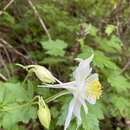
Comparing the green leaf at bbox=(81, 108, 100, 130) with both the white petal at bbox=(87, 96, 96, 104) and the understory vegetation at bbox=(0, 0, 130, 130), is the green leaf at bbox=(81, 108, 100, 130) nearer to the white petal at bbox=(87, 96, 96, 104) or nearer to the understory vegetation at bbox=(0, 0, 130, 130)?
the understory vegetation at bbox=(0, 0, 130, 130)

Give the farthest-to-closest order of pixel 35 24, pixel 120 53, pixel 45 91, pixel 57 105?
pixel 35 24 → pixel 120 53 → pixel 57 105 → pixel 45 91

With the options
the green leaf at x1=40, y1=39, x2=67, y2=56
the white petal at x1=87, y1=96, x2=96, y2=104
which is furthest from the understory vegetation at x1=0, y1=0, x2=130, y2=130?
the white petal at x1=87, y1=96, x2=96, y2=104

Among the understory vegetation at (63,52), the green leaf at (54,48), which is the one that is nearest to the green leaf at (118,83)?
the understory vegetation at (63,52)

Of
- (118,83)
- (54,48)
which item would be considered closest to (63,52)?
(54,48)

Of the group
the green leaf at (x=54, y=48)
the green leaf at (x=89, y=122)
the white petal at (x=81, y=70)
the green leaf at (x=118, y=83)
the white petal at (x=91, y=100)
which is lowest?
the green leaf at (x=89, y=122)

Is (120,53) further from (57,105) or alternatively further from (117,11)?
(57,105)

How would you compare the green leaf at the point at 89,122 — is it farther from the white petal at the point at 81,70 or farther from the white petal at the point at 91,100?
the white petal at the point at 81,70

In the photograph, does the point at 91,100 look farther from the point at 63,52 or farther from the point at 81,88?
the point at 63,52

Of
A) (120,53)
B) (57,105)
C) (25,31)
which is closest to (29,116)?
(57,105)
